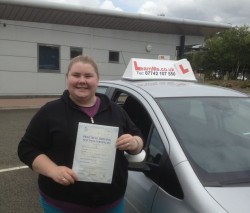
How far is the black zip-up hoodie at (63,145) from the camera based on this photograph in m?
2.27

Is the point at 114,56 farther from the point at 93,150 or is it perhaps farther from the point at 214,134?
the point at 93,150

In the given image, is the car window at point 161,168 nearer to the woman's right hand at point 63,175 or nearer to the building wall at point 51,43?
the woman's right hand at point 63,175

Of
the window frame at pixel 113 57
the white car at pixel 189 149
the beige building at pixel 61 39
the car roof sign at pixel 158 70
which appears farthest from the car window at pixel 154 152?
the window frame at pixel 113 57

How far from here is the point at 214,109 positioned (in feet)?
10.9

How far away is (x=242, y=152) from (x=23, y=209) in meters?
2.90

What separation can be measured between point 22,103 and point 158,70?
12.0 metres

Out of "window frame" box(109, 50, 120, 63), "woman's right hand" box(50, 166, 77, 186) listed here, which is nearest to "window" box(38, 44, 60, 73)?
"window frame" box(109, 50, 120, 63)

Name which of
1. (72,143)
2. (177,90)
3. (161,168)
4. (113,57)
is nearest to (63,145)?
(72,143)

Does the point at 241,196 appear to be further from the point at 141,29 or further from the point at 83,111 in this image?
the point at 141,29

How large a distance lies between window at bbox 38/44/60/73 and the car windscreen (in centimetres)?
1461

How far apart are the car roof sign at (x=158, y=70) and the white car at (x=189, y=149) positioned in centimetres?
28

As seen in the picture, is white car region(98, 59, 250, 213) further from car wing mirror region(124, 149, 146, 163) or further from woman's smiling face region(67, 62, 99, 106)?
woman's smiling face region(67, 62, 99, 106)

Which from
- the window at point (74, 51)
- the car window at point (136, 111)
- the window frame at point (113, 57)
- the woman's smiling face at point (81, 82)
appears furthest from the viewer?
the window frame at point (113, 57)

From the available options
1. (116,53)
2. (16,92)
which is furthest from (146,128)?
(116,53)
